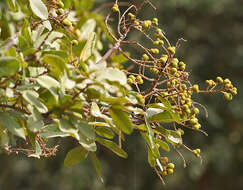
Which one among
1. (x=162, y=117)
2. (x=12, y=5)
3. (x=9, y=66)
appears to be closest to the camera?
(x=9, y=66)

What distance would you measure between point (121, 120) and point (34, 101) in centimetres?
15

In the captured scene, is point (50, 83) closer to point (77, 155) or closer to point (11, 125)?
point (11, 125)

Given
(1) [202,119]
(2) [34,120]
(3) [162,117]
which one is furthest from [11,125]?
(1) [202,119]

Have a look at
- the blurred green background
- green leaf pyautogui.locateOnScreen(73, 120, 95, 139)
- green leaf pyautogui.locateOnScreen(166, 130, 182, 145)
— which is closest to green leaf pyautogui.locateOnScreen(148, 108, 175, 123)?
green leaf pyautogui.locateOnScreen(166, 130, 182, 145)

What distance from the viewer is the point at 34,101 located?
0.65 metres

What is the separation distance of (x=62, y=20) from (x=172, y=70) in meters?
0.26

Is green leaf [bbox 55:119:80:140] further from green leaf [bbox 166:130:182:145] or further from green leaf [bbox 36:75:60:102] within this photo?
green leaf [bbox 166:130:182:145]

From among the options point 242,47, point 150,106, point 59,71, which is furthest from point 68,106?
point 242,47

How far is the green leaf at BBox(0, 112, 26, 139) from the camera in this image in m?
0.66

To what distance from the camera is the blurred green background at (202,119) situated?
4.82 metres

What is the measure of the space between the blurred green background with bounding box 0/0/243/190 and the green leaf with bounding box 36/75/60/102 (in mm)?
3768

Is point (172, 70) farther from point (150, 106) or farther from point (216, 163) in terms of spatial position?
point (216, 163)

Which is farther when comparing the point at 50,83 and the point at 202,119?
the point at 202,119

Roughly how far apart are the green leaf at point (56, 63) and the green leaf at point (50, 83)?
0.05 ft
